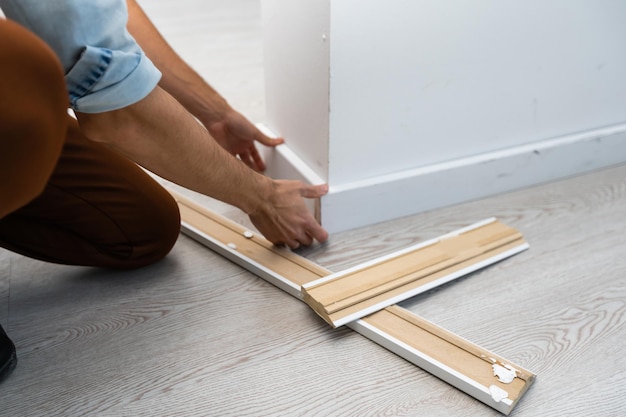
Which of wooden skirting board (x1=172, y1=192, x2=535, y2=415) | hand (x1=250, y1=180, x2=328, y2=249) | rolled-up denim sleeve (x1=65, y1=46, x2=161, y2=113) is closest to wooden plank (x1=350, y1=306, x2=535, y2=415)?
wooden skirting board (x1=172, y1=192, x2=535, y2=415)

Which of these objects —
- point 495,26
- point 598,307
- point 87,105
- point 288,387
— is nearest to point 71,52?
point 87,105

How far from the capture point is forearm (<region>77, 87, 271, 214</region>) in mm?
797

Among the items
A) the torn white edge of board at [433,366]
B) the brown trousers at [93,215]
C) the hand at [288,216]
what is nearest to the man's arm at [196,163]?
the hand at [288,216]

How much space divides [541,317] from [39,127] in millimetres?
860

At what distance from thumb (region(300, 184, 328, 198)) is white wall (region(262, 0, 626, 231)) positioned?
26 millimetres

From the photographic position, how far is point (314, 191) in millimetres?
1170

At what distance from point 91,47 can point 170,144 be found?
196 millimetres

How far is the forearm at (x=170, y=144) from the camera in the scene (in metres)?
0.80

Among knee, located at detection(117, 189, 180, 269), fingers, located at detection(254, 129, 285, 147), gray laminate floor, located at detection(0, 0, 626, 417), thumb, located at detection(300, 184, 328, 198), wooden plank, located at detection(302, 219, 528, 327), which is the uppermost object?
fingers, located at detection(254, 129, 285, 147)

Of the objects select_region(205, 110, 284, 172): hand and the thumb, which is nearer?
the thumb

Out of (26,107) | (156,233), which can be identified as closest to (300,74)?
(156,233)

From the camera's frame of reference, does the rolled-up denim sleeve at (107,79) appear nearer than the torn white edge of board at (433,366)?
Yes

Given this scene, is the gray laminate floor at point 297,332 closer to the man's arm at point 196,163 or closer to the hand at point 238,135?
the man's arm at point 196,163

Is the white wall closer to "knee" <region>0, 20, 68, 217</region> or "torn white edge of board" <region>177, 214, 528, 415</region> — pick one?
"torn white edge of board" <region>177, 214, 528, 415</region>
